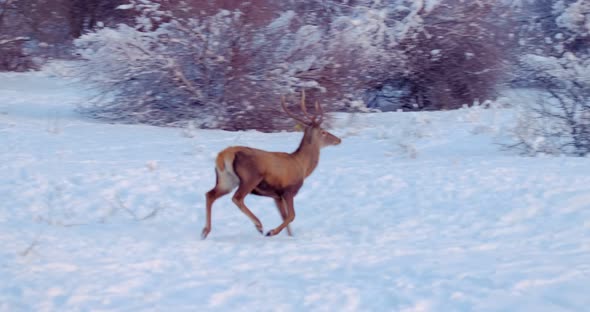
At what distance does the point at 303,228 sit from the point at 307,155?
83cm

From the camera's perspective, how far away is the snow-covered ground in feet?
22.6

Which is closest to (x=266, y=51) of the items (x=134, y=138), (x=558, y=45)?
(x=134, y=138)

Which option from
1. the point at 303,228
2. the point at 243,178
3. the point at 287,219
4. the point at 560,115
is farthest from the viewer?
the point at 560,115

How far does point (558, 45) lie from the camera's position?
23234 mm

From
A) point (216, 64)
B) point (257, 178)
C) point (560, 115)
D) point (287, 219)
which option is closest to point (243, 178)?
point (257, 178)

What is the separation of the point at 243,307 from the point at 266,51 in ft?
40.8

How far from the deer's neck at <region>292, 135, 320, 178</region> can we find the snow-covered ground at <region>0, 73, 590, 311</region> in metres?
0.68

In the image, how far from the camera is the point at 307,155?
10.2m

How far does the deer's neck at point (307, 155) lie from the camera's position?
10031 mm

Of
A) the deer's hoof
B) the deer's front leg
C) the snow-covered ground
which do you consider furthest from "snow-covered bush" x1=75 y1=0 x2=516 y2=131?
the deer's hoof

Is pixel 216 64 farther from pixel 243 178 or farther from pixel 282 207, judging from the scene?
pixel 243 178

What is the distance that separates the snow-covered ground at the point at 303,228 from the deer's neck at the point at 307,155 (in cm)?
68

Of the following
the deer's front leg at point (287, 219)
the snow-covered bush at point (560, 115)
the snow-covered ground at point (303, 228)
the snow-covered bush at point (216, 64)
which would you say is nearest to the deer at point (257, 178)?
the deer's front leg at point (287, 219)

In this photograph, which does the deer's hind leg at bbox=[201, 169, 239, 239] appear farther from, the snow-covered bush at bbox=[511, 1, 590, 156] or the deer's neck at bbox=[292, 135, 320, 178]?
the snow-covered bush at bbox=[511, 1, 590, 156]
